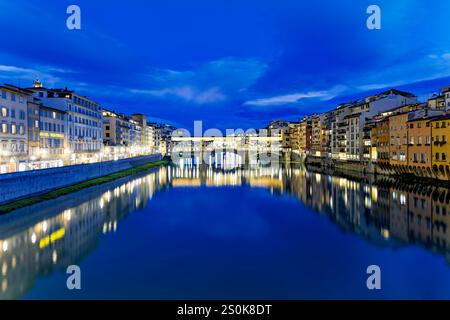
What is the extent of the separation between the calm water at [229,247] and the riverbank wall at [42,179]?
1984mm

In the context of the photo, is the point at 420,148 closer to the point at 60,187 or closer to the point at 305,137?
the point at 60,187

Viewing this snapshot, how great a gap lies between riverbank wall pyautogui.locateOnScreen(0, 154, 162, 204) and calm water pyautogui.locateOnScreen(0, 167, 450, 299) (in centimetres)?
198

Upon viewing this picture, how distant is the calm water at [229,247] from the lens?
543 inches

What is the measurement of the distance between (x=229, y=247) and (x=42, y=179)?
20.8 meters

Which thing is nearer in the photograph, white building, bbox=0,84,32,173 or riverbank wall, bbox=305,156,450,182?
white building, bbox=0,84,32,173

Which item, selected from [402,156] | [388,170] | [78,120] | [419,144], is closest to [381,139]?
[388,170]

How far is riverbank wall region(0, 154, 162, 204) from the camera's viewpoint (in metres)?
25.6

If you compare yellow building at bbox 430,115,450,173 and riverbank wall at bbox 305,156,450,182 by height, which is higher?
yellow building at bbox 430,115,450,173

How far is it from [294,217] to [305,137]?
92.3m

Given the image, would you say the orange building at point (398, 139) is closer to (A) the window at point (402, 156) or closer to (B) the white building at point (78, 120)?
(A) the window at point (402, 156)

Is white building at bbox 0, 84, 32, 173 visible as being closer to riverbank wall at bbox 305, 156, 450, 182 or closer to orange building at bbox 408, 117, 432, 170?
riverbank wall at bbox 305, 156, 450, 182

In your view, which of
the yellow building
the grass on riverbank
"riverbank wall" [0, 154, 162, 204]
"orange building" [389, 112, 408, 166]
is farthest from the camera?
"orange building" [389, 112, 408, 166]

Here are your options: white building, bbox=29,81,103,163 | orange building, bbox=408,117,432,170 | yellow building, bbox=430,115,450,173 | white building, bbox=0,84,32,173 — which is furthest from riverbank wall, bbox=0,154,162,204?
orange building, bbox=408,117,432,170

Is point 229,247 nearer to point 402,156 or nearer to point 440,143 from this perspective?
point 440,143
